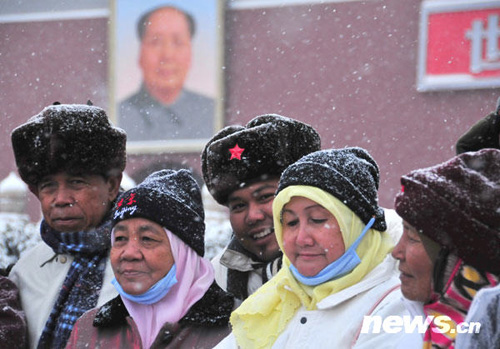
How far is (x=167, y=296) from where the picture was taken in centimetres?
353

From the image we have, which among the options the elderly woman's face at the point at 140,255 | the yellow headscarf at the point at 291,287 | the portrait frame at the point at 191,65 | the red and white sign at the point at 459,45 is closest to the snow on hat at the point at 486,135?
the yellow headscarf at the point at 291,287

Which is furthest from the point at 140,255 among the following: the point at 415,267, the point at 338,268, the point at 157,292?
the point at 415,267

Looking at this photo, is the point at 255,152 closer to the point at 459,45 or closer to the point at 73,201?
the point at 73,201

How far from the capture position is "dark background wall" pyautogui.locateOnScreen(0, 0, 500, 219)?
1381cm

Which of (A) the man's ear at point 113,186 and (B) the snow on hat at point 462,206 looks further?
(A) the man's ear at point 113,186

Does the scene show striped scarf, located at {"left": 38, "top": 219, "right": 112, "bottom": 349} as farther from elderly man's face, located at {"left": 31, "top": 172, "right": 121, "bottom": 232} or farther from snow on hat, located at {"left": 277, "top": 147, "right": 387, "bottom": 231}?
snow on hat, located at {"left": 277, "top": 147, "right": 387, "bottom": 231}

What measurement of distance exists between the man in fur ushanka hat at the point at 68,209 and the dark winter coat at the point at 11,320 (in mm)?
68

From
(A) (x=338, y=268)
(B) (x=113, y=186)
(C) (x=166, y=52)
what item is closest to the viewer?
(A) (x=338, y=268)

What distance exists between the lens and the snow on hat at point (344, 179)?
309 centimetres

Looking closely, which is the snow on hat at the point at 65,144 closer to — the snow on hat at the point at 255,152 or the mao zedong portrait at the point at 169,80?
the snow on hat at the point at 255,152

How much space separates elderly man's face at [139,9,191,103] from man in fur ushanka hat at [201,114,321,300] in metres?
11.6

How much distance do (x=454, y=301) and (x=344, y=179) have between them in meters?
0.76

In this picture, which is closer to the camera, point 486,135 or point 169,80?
point 486,135

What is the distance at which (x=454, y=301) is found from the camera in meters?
2.51
